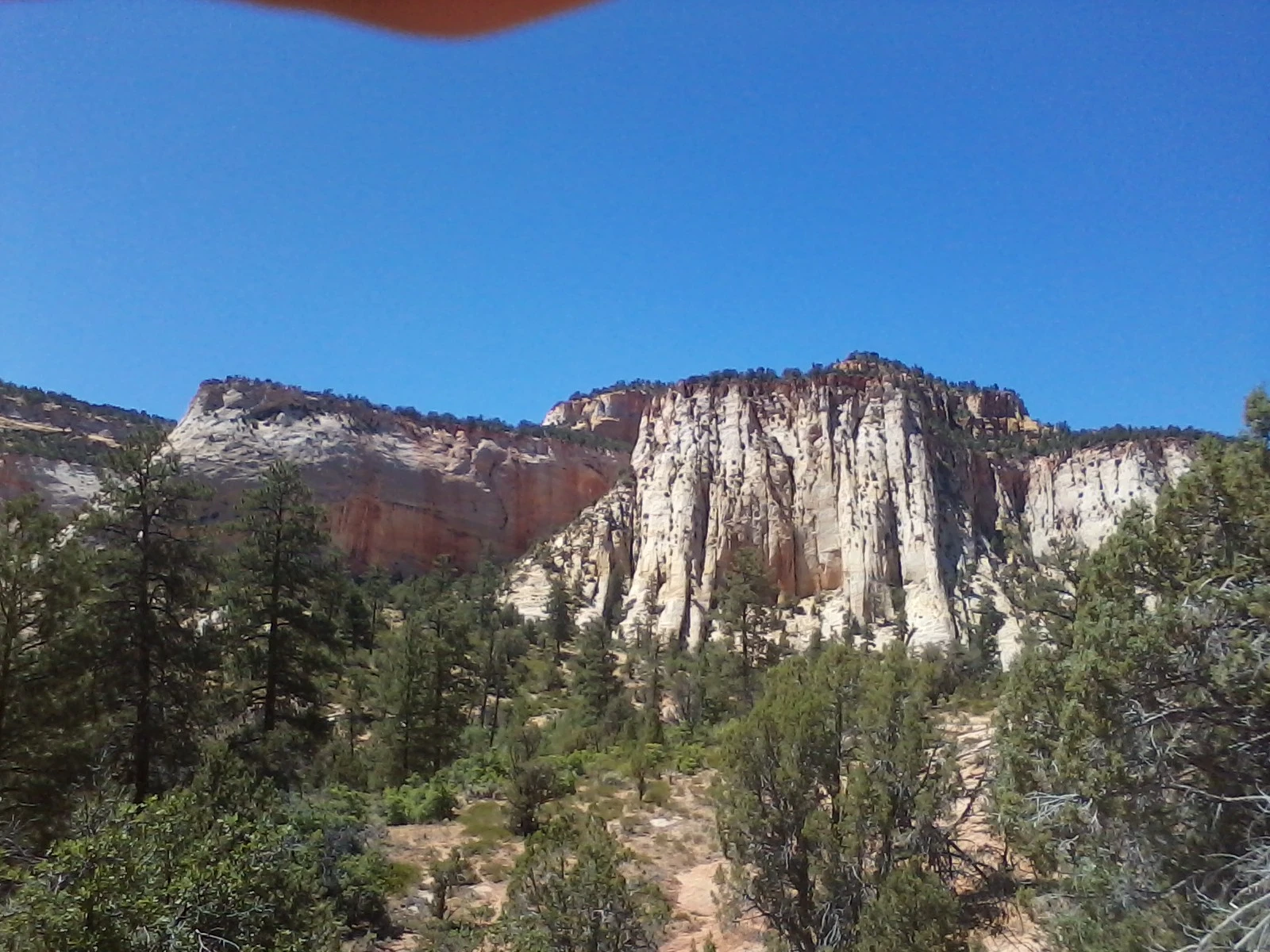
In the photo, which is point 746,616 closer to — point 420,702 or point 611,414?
point 420,702

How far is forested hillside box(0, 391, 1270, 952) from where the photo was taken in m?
6.46

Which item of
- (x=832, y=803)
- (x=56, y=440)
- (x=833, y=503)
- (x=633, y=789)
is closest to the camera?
(x=832, y=803)

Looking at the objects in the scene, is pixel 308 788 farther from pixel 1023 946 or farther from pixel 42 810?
pixel 1023 946

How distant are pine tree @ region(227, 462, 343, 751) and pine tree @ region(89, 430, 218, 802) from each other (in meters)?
1.88

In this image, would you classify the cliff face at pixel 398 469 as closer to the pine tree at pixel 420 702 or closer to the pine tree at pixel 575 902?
the pine tree at pixel 420 702

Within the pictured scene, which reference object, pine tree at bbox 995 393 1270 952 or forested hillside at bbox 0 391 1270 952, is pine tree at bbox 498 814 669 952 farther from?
pine tree at bbox 995 393 1270 952

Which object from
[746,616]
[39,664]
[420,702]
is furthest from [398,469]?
[39,664]

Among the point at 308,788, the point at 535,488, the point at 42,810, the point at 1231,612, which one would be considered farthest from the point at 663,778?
the point at 535,488

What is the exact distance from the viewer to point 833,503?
55.6 metres

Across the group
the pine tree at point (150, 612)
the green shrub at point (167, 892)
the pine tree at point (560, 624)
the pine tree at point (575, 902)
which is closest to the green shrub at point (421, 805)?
the pine tree at point (150, 612)

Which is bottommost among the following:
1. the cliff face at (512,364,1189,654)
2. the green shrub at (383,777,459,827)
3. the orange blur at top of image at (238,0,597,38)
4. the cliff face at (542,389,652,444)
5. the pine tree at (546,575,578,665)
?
the green shrub at (383,777,459,827)

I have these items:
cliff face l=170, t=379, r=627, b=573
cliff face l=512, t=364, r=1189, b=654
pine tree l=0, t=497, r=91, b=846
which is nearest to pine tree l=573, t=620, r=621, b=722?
cliff face l=512, t=364, r=1189, b=654

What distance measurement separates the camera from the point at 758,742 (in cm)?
982

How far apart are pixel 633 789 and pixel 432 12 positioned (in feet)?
62.0
